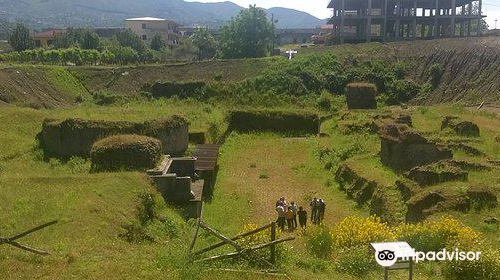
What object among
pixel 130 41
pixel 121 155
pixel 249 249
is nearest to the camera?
pixel 249 249

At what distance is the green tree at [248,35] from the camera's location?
63312 mm

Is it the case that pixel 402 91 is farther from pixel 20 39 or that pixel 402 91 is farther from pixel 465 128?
pixel 20 39

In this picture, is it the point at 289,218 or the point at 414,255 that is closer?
the point at 414,255

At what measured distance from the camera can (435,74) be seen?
48.5 m

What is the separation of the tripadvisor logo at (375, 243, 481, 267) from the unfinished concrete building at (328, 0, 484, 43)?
57.5m

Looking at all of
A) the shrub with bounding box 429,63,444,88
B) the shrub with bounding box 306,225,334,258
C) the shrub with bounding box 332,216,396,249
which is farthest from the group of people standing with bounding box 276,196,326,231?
the shrub with bounding box 429,63,444,88

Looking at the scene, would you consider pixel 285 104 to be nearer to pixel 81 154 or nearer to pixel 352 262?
pixel 81 154

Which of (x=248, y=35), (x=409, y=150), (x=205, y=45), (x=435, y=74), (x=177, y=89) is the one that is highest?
(x=248, y=35)

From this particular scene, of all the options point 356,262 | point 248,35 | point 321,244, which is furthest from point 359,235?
point 248,35

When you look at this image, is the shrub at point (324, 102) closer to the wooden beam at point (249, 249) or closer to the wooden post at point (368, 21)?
the wooden post at point (368, 21)

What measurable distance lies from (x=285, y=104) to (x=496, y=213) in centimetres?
2958

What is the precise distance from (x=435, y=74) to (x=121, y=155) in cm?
3603

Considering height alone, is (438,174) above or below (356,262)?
above

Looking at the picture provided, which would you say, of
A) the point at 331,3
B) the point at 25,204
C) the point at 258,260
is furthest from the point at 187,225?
the point at 331,3
